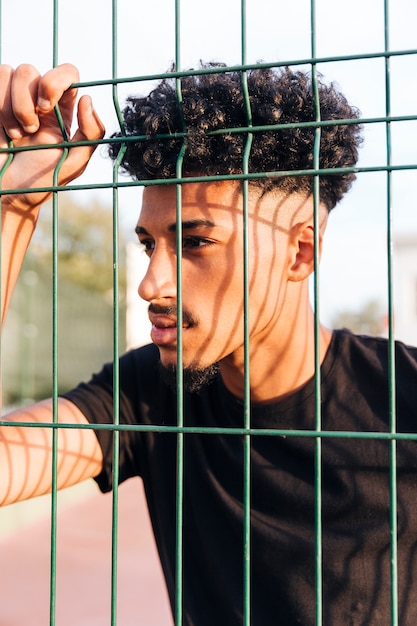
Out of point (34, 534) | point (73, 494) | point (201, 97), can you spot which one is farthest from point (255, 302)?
point (73, 494)

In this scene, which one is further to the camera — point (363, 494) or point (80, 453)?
point (80, 453)

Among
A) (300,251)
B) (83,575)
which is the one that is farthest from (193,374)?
(83,575)

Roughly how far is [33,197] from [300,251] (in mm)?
687

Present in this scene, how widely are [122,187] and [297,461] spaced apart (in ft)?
3.11

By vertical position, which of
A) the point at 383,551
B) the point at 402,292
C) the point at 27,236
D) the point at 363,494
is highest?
the point at 402,292

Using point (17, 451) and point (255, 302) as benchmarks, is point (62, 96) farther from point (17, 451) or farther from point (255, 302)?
point (17, 451)

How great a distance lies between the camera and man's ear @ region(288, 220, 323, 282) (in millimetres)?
1869

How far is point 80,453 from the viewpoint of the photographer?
2.08 metres

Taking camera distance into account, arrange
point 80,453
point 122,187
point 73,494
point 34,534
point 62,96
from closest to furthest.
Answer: point 122,187
point 62,96
point 80,453
point 34,534
point 73,494

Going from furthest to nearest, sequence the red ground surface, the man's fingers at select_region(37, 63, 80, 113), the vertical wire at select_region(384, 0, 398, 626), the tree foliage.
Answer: the tree foliage < the red ground surface < the man's fingers at select_region(37, 63, 80, 113) < the vertical wire at select_region(384, 0, 398, 626)

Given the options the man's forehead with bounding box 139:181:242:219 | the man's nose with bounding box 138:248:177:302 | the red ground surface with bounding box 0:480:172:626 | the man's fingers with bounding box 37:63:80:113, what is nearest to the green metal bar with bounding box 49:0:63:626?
the man's fingers with bounding box 37:63:80:113

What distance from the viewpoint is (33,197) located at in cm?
174

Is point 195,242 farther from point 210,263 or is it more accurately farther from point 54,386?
point 54,386

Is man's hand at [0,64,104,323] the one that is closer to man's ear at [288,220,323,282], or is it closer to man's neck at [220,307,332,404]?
man's ear at [288,220,323,282]
